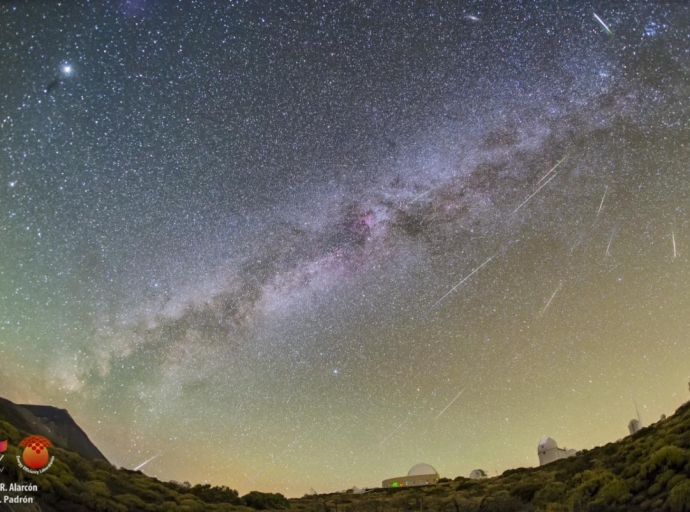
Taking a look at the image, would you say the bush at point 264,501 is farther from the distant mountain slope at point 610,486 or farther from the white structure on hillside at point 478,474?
the white structure on hillside at point 478,474

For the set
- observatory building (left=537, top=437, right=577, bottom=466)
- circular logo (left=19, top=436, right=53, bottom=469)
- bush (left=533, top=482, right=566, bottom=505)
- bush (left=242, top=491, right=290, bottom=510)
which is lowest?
bush (left=533, top=482, right=566, bottom=505)

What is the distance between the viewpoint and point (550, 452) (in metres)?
38.2

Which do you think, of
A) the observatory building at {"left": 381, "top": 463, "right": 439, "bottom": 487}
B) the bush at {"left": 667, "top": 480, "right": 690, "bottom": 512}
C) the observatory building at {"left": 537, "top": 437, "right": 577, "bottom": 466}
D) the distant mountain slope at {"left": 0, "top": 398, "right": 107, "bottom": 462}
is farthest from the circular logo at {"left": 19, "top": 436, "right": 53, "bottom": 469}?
the observatory building at {"left": 381, "top": 463, "right": 439, "bottom": 487}

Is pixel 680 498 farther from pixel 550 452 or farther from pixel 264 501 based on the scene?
pixel 550 452

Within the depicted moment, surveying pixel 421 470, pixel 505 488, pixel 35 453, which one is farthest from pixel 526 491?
pixel 421 470

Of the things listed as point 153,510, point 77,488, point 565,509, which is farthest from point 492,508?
point 77,488

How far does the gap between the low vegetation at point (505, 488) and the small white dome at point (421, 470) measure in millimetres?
21832

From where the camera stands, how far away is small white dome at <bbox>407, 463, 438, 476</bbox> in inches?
1944

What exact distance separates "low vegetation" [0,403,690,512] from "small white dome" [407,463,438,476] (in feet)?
71.6

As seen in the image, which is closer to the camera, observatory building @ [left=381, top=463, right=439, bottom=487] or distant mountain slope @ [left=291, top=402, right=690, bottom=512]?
distant mountain slope @ [left=291, top=402, right=690, bottom=512]

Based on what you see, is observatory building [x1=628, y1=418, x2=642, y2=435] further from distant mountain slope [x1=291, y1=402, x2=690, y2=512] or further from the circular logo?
the circular logo

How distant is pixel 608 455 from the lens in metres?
24.0

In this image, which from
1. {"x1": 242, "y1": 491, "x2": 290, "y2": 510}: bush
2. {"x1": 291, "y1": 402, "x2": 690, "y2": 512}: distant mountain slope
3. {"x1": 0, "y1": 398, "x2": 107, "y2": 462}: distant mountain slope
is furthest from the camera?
{"x1": 0, "y1": 398, "x2": 107, "y2": 462}: distant mountain slope

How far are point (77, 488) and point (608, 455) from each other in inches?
979
